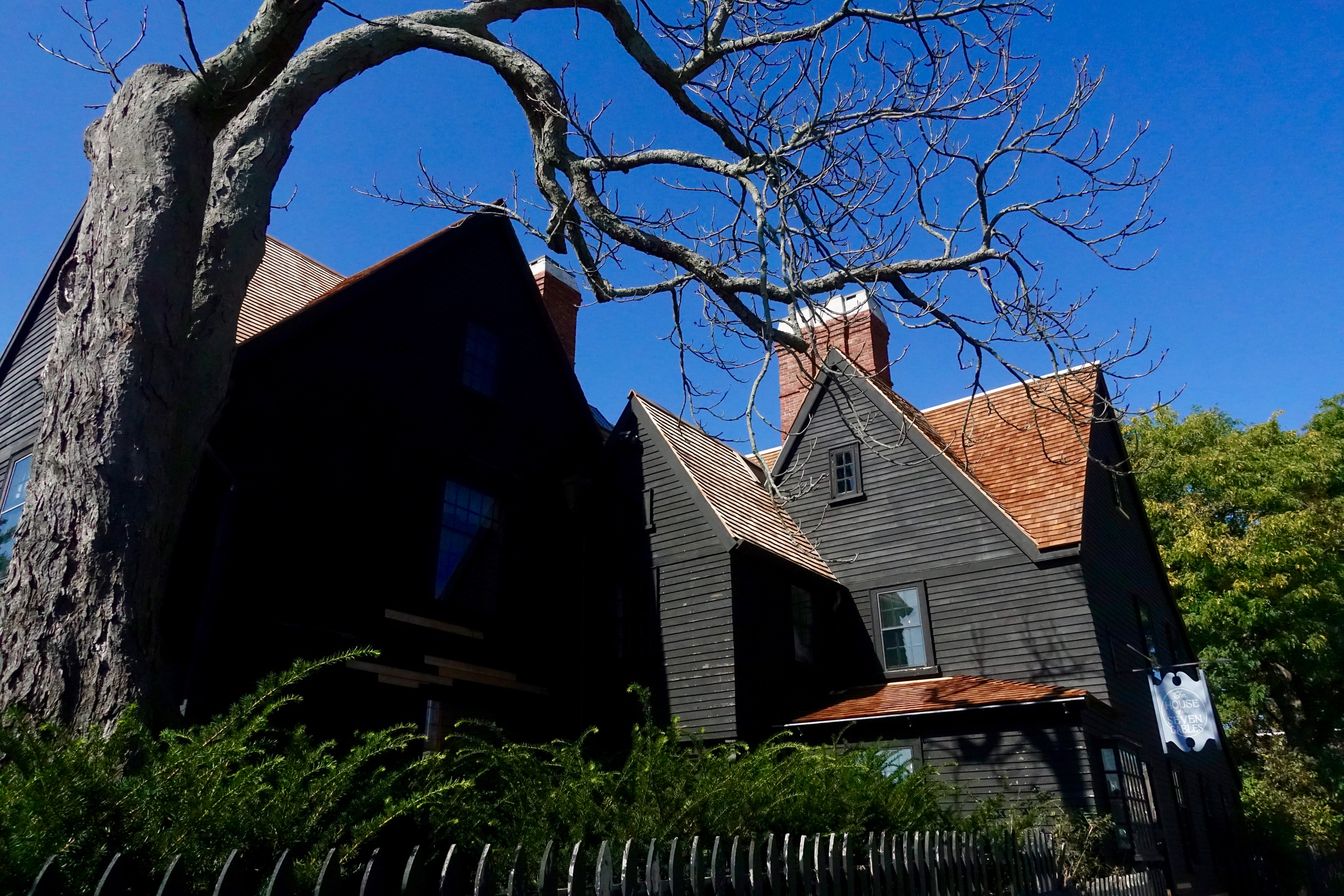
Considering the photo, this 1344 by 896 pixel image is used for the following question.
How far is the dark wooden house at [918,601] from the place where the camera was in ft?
48.2

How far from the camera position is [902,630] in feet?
57.1

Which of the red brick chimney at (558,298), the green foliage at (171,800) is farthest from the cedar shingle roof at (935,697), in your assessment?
the green foliage at (171,800)

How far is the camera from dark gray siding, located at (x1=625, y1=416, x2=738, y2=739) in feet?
49.0

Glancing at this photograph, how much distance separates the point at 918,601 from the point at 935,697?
2.47m

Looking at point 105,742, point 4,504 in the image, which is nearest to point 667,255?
point 105,742

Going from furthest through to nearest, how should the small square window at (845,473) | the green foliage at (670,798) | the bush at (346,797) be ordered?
the small square window at (845,473) < the green foliage at (670,798) < the bush at (346,797)

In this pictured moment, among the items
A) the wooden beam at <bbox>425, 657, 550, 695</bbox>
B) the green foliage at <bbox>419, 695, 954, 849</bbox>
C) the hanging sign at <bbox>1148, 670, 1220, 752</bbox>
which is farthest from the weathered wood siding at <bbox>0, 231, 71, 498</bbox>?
the hanging sign at <bbox>1148, 670, 1220, 752</bbox>

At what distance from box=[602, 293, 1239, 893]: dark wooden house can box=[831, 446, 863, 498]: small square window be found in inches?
2.0

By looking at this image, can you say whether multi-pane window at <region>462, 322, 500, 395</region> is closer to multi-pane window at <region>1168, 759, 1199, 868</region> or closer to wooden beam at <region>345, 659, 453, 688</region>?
wooden beam at <region>345, 659, 453, 688</region>

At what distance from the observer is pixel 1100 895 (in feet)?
36.7

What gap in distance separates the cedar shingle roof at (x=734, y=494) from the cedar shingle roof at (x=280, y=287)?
238 inches

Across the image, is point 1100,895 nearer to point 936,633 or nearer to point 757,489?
point 936,633

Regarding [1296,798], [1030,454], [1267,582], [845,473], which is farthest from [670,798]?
[1296,798]

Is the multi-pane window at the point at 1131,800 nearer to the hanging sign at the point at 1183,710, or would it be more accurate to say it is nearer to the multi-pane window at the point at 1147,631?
the hanging sign at the point at 1183,710
